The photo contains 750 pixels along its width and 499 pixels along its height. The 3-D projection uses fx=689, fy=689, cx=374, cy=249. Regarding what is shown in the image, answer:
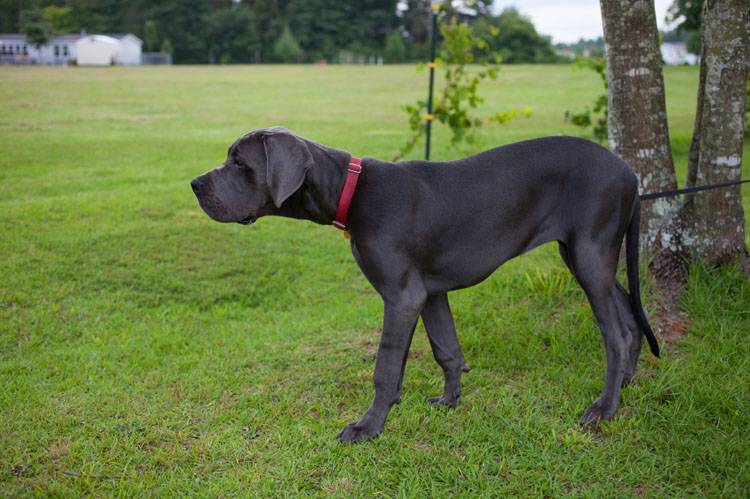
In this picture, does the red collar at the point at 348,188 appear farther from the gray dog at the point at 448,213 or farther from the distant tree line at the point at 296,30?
the distant tree line at the point at 296,30

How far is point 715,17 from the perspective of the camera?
→ 4727mm

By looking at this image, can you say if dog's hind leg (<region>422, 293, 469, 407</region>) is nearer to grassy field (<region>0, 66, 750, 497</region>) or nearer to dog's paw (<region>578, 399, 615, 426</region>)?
grassy field (<region>0, 66, 750, 497</region>)

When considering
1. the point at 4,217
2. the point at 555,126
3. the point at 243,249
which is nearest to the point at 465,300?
the point at 243,249

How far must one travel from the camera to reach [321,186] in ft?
11.2

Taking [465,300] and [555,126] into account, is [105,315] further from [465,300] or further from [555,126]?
[555,126]

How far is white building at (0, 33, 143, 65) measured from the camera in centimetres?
1852

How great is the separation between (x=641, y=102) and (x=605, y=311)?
195cm

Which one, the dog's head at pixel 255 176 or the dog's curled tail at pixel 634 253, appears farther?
the dog's curled tail at pixel 634 253

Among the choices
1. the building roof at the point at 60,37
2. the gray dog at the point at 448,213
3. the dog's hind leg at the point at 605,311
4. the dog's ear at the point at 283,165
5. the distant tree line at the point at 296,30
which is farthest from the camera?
the distant tree line at the point at 296,30

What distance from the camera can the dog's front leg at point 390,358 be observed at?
3469 millimetres

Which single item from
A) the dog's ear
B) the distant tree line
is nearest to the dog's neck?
the dog's ear

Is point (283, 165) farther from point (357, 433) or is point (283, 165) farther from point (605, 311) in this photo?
point (605, 311)

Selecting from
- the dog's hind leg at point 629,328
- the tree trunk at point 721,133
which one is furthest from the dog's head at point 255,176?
the tree trunk at point 721,133

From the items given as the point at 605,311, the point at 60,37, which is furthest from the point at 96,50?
the point at 605,311
